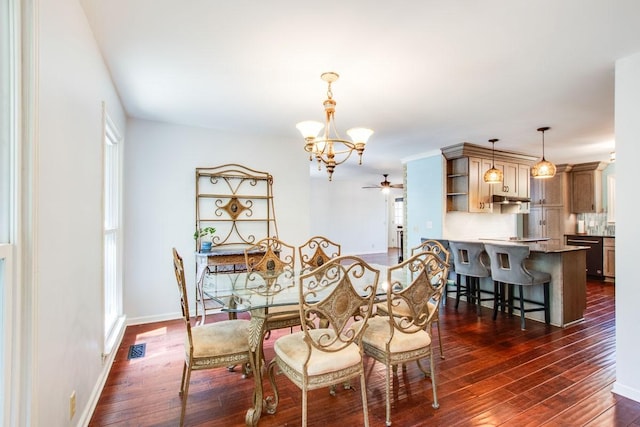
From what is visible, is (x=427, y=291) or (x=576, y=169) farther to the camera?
(x=576, y=169)

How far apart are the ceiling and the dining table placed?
163cm

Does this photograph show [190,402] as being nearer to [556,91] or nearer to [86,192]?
[86,192]

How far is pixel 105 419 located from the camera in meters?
2.12

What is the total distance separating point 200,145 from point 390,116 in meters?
2.50

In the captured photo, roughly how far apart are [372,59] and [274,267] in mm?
2225

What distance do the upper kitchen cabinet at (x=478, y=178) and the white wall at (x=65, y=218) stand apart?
4.91 meters

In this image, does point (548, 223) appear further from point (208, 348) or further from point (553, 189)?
point (208, 348)

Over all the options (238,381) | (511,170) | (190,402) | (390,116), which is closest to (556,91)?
(390,116)

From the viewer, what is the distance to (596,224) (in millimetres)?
7027

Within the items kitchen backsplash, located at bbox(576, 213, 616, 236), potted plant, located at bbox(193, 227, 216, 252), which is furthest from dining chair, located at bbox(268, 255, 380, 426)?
kitchen backsplash, located at bbox(576, 213, 616, 236)

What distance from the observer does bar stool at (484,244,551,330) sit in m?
3.71

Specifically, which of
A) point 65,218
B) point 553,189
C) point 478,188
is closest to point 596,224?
point 553,189
